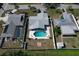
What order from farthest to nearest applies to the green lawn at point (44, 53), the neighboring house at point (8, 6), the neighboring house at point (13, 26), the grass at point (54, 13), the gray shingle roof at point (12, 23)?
the neighboring house at point (8, 6) → the grass at point (54, 13) → the gray shingle roof at point (12, 23) → the neighboring house at point (13, 26) → the green lawn at point (44, 53)

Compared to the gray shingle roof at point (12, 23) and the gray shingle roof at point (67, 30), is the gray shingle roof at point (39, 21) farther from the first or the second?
the gray shingle roof at point (67, 30)

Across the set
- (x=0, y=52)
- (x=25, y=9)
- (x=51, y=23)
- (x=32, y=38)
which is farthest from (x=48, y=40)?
(x=25, y=9)

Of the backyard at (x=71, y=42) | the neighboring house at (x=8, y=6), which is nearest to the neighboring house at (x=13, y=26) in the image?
the neighboring house at (x=8, y=6)

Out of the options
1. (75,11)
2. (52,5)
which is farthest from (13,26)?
(75,11)

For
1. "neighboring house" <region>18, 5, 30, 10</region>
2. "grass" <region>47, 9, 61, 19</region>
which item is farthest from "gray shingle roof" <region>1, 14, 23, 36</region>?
"grass" <region>47, 9, 61, 19</region>

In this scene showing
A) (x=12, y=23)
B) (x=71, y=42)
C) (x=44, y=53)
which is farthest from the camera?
(x=12, y=23)

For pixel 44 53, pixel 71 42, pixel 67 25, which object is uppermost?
pixel 67 25

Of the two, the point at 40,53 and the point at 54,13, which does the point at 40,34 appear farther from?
the point at 54,13

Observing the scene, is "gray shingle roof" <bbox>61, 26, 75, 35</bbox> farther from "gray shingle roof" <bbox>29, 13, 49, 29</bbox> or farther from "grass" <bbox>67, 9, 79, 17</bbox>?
"grass" <bbox>67, 9, 79, 17</bbox>
